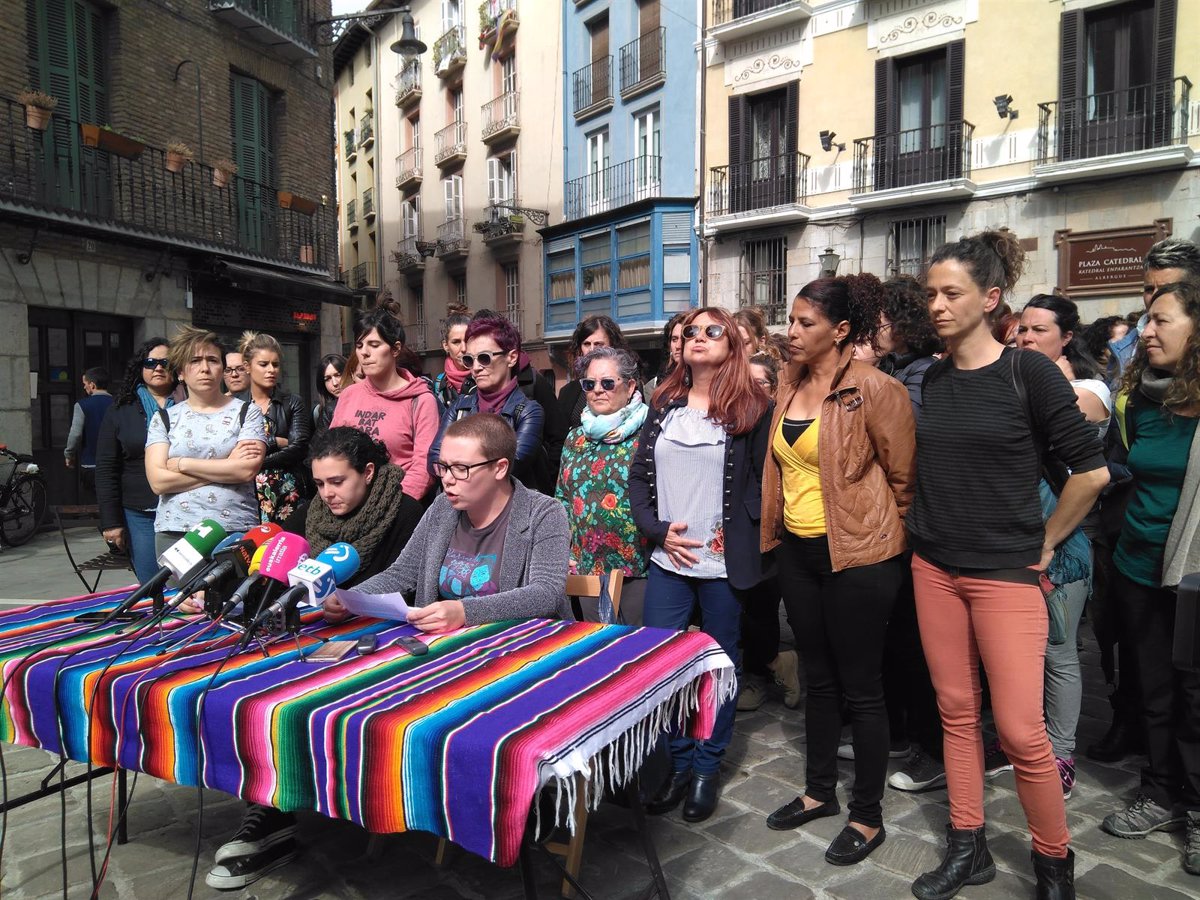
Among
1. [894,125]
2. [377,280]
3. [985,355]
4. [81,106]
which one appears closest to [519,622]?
[985,355]

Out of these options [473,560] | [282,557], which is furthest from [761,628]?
[282,557]

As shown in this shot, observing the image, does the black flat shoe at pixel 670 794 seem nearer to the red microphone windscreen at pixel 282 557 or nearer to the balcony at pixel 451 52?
the red microphone windscreen at pixel 282 557

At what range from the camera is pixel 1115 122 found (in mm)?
14883

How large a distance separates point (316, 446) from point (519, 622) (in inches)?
45.8

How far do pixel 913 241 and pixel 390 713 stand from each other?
17.6 m

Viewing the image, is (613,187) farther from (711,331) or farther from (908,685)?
(908,685)

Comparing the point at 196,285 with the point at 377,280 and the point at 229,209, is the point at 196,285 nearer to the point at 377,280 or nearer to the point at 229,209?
the point at 229,209

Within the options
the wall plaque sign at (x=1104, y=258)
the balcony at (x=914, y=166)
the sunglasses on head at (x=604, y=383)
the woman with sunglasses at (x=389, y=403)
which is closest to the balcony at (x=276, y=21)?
the balcony at (x=914, y=166)

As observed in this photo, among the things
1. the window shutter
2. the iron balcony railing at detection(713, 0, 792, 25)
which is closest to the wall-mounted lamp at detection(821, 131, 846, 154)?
the iron balcony railing at detection(713, 0, 792, 25)

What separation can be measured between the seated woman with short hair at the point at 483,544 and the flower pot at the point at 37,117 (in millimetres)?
11332

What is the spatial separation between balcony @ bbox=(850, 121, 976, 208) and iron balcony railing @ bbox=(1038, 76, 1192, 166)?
4.51 feet

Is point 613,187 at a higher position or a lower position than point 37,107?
higher

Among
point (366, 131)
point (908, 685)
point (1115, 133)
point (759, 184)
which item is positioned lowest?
point (908, 685)

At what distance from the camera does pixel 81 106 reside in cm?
1231
